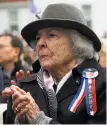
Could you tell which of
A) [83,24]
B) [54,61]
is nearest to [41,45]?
[54,61]

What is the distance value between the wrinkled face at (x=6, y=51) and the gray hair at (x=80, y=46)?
283 centimetres

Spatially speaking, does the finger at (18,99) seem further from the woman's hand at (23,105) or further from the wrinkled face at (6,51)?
the wrinkled face at (6,51)

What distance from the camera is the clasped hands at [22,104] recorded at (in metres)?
2.59

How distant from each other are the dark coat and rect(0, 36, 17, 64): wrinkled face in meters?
2.75

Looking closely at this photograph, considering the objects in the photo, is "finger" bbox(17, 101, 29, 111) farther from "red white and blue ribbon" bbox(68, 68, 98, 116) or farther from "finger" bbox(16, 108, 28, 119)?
"red white and blue ribbon" bbox(68, 68, 98, 116)

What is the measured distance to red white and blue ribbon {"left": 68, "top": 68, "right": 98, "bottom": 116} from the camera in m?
2.69

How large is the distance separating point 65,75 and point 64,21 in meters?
0.39

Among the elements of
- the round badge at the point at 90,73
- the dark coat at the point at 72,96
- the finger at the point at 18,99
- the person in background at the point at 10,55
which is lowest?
the person in background at the point at 10,55

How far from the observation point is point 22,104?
260 centimetres

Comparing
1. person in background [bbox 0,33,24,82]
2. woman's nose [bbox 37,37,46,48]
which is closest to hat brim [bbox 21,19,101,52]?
woman's nose [bbox 37,37,46,48]

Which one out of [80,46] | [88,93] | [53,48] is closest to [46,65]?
[53,48]

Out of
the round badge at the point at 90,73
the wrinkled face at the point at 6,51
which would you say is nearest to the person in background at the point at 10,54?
the wrinkled face at the point at 6,51

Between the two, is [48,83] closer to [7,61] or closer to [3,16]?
[7,61]

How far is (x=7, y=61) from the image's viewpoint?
18.9 ft
